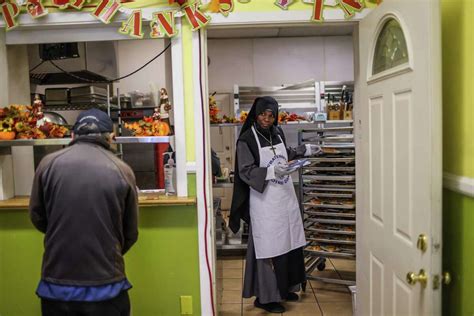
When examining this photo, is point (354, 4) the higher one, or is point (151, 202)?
point (354, 4)

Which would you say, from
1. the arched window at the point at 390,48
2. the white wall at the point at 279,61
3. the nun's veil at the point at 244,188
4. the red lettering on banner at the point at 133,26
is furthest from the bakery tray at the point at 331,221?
the white wall at the point at 279,61

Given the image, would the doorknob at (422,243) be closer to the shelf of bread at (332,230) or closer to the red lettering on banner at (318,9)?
the red lettering on banner at (318,9)

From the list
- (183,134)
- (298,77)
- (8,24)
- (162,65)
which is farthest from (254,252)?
(298,77)

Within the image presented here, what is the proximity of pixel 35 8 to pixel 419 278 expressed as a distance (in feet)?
7.84

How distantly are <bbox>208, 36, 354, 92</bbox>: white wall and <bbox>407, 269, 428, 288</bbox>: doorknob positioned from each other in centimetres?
476

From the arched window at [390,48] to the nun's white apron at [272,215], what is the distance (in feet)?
3.85

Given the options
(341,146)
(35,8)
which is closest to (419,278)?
(341,146)

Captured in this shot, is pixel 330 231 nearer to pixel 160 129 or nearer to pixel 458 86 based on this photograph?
pixel 160 129

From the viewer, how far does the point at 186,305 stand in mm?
2586

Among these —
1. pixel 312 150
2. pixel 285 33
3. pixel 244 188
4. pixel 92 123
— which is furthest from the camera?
pixel 285 33

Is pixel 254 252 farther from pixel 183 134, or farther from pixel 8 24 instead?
pixel 8 24

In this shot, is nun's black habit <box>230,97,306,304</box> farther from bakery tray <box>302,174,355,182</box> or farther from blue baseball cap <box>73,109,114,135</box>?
blue baseball cap <box>73,109,114,135</box>

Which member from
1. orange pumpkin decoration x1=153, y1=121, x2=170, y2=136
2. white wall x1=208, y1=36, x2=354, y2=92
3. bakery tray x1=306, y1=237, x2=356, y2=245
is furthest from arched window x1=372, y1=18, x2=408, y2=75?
white wall x1=208, y1=36, x2=354, y2=92

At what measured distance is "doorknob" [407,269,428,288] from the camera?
1.55 m
